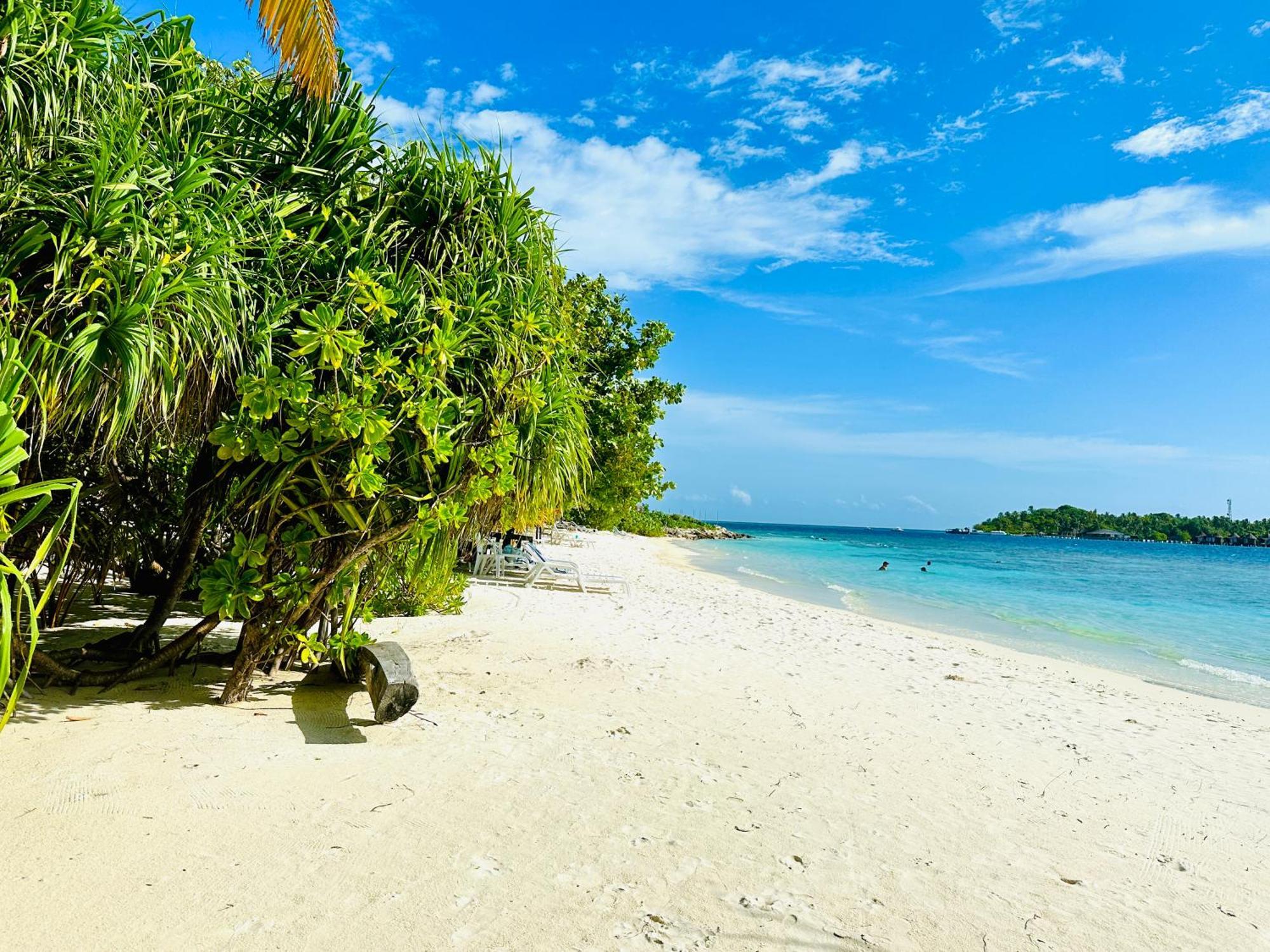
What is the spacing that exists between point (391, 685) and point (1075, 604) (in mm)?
27908

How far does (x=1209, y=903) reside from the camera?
3.39 m

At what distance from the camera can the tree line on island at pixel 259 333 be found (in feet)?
9.72

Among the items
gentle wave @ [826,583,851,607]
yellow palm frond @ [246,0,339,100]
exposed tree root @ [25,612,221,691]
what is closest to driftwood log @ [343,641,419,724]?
exposed tree root @ [25,612,221,691]

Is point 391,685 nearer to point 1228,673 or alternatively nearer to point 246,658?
point 246,658

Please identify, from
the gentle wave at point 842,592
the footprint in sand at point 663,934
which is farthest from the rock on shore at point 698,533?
the footprint in sand at point 663,934

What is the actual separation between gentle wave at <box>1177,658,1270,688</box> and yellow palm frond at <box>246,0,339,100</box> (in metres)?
15.1

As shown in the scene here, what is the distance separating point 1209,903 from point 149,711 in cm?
567

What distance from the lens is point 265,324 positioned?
382cm

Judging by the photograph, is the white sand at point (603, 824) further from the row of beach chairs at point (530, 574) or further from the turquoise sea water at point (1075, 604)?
the turquoise sea water at point (1075, 604)

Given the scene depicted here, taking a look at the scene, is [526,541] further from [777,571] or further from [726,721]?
[777,571]

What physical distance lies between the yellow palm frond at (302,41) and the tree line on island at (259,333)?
120mm

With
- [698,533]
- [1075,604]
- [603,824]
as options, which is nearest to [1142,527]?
[698,533]

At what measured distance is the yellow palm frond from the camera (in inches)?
162

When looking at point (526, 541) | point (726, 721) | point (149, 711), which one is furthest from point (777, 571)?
point (149, 711)
